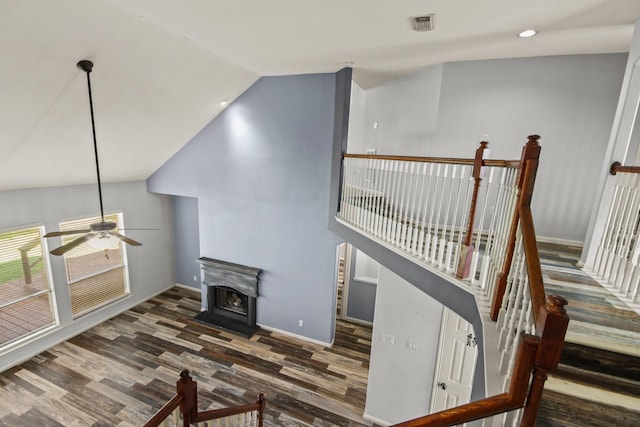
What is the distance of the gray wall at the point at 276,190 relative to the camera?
511 centimetres

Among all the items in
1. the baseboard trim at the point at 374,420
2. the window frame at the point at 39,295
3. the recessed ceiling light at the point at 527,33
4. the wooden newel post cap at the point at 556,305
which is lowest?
the baseboard trim at the point at 374,420

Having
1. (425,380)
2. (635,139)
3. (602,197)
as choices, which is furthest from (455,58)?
(425,380)

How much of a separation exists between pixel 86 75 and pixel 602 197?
550 cm

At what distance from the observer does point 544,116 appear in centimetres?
396

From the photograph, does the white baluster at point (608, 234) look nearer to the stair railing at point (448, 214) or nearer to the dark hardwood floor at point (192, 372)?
the dark hardwood floor at point (192, 372)

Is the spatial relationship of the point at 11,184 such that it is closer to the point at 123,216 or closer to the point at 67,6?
the point at 123,216

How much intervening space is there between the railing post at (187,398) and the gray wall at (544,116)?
445 centimetres

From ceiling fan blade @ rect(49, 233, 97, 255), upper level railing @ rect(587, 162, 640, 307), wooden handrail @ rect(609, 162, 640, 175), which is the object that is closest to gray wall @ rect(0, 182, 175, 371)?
ceiling fan blade @ rect(49, 233, 97, 255)

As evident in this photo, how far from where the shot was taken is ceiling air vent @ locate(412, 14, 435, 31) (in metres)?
2.56

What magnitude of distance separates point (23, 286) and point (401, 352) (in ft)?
21.1

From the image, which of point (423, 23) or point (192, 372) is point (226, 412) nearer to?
point (192, 372)

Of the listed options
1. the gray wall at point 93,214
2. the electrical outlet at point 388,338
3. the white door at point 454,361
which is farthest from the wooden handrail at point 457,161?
the gray wall at point 93,214

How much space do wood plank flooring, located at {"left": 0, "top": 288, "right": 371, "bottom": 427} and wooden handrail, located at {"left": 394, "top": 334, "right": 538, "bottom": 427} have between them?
3.81 meters

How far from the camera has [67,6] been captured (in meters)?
2.44
